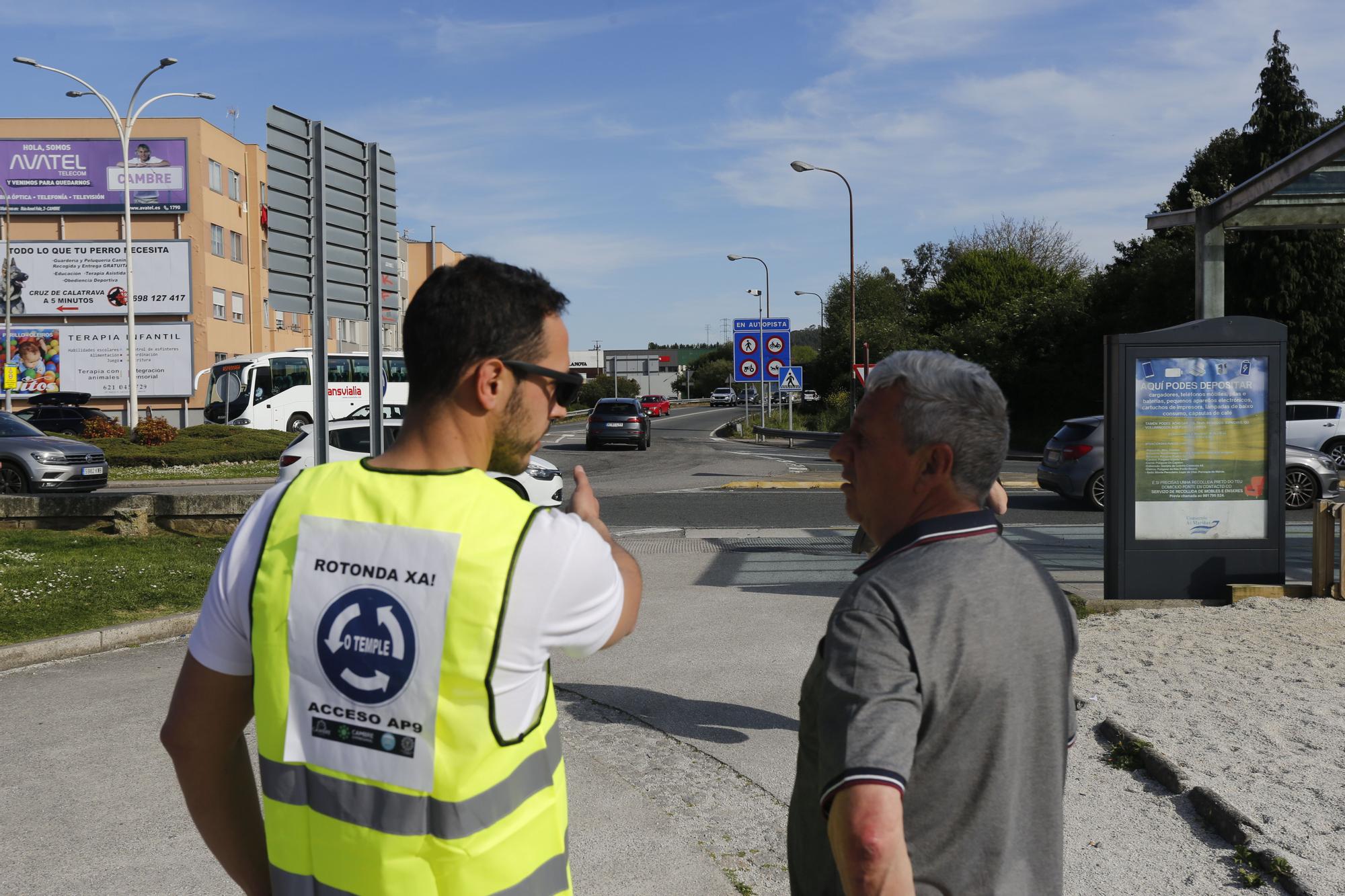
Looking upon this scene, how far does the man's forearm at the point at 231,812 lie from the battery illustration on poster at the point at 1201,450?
7975 millimetres

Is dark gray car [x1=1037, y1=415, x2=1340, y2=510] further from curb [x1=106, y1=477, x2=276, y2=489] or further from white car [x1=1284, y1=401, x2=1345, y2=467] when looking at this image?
curb [x1=106, y1=477, x2=276, y2=489]

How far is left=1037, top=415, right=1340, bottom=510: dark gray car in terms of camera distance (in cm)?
1650

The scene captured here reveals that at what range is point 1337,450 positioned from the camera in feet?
73.7

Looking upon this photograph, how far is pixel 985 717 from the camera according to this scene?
179cm

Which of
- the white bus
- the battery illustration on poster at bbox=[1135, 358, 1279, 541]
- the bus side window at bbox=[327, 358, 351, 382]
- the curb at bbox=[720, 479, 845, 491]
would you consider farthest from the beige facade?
the battery illustration on poster at bbox=[1135, 358, 1279, 541]

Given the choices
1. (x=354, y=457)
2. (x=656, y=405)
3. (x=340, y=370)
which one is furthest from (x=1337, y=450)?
(x=656, y=405)

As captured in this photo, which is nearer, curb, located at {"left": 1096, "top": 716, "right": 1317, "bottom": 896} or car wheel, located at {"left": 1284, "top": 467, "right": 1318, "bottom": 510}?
curb, located at {"left": 1096, "top": 716, "right": 1317, "bottom": 896}

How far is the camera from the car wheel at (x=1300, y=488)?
1652 cm

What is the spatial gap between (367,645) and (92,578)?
30.9ft

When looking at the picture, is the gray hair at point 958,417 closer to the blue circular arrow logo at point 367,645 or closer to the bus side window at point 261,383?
the blue circular arrow logo at point 367,645

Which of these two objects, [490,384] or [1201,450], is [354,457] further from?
[490,384]

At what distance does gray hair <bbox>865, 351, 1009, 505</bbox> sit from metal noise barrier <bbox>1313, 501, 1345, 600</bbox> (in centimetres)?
781

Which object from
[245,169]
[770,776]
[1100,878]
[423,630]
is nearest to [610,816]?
[770,776]

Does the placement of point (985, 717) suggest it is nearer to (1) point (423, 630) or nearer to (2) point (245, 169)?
(1) point (423, 630)
